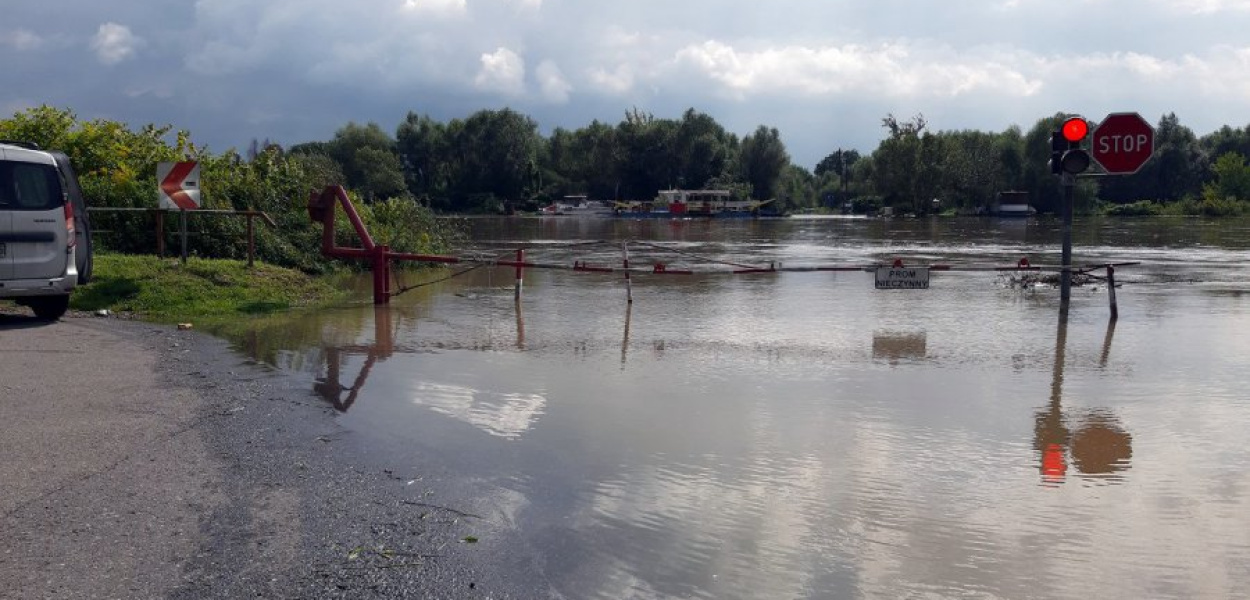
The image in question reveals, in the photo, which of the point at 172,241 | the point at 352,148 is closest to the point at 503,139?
the point at 352,148

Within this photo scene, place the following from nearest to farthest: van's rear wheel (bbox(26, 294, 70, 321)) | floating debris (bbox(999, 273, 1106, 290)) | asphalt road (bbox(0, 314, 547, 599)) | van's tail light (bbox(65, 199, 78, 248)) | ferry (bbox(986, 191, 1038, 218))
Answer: asphalt road (bbox(0, 314, 547, 599)), van's tail light (bbox(65, 199, 78, 248)), van's rear wheel (bbox(26, 294, 70, 321)), floating debris (bbox(999, 273, 1106, 290)), ferry (bbox(986, 191, 1038, 218))

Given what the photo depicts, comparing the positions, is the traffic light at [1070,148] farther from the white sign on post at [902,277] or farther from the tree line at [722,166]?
the tree line at [722,166]

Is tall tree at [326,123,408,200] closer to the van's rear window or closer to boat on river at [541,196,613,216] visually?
boat on river at [541,196,613,216]

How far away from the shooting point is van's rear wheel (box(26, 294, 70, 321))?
1324cm

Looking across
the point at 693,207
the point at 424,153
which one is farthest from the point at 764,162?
the point at 424,153

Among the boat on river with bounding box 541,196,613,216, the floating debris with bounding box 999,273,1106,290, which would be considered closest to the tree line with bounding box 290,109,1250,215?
the boat on river with bounding box 541,196,613,216

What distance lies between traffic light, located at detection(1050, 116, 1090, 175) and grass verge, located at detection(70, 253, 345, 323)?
37.2 ft

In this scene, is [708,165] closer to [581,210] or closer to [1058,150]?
[581,210]

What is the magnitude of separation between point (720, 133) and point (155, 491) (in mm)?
117813

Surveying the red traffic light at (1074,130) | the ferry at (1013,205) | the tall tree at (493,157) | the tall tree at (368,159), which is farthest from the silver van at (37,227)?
the tall tree at (493,157)

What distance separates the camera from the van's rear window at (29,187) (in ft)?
40.5

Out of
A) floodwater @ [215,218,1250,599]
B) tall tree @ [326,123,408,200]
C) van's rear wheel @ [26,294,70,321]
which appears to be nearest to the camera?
floodwater @ [215,218,1250,599]

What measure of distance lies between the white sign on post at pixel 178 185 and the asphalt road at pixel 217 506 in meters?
7.40

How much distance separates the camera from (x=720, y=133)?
398ft
